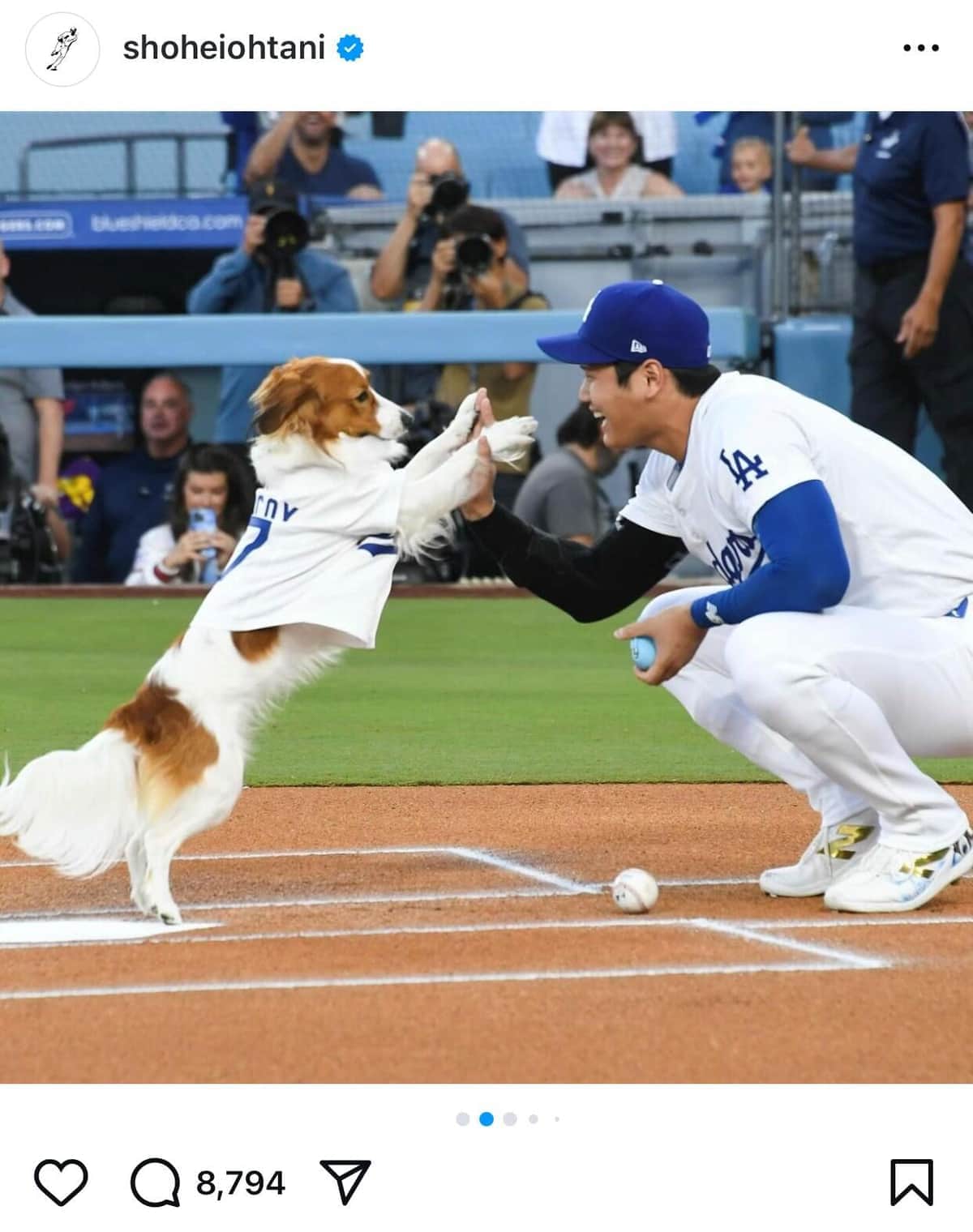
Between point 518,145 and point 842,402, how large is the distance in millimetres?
3492

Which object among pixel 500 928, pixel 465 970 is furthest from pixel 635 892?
pixel 465 970

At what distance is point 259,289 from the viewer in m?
14.4

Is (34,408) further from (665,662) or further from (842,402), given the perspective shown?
(665,662)

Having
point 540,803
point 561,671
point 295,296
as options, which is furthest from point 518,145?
point 540,803

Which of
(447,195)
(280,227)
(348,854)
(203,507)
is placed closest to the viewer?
(348,854)

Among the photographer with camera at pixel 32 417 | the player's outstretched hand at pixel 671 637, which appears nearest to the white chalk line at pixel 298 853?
the player's outstretched hand at pixel 671 637

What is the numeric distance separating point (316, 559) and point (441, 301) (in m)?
9.92

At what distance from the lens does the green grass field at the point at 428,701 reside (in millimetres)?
7840

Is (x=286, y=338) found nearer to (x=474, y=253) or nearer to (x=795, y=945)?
(x=474, y=253)

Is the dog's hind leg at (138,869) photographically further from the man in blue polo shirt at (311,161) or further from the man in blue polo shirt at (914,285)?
the man in blue polo shirt at (311,161)

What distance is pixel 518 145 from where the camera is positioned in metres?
15.8

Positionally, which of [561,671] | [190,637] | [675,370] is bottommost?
[561,671]

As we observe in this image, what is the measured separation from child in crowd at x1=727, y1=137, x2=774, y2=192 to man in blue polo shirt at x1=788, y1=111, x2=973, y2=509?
2474mm

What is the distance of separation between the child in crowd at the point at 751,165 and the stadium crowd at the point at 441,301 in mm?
15
